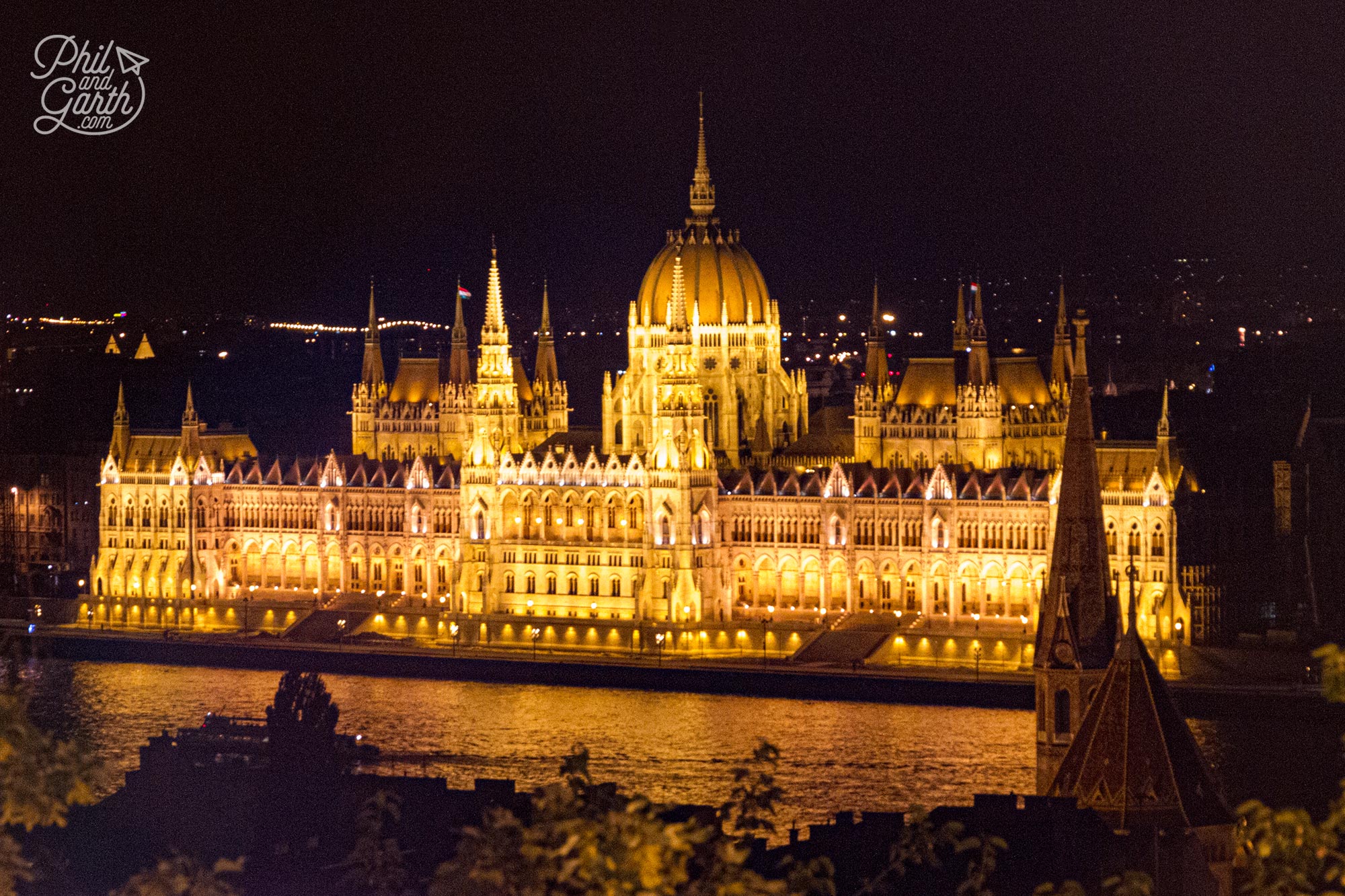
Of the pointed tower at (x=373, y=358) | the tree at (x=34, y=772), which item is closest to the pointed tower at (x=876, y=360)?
the pointed tower at (x=373, y=358)

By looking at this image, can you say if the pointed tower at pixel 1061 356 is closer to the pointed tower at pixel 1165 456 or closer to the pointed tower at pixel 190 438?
the pointed tower at pixel 1165 456

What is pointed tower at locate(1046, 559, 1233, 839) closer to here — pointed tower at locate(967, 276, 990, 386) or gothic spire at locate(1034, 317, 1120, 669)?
gothic spire at locate(1034, 317, 1120, 669)

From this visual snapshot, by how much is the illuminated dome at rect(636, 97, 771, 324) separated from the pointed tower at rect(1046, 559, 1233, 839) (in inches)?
2569

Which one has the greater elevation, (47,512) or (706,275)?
(706,275)

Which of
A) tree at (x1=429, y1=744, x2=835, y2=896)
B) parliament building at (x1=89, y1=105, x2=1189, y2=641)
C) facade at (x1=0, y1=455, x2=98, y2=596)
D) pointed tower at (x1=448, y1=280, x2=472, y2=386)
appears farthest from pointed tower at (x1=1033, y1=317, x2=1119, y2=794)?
facade at (x1=0, y1=455, x2=98, y2=596)

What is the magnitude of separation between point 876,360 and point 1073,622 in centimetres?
6234

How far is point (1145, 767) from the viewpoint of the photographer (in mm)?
42938

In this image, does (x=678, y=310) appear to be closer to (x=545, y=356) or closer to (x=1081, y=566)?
(x=545, y=356)

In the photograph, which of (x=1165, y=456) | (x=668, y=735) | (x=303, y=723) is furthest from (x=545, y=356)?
(x=303, y=723)

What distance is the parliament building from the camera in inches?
3871

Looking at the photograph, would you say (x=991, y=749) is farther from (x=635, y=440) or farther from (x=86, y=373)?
(x=86, y=373)

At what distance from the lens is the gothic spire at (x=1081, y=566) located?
4731cm

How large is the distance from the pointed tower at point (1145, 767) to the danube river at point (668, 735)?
26498 millimetres

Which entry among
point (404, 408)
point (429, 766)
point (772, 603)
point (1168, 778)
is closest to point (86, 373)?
point (404, 408)
